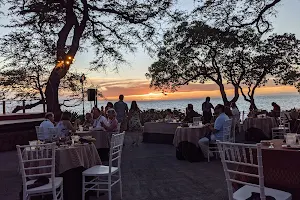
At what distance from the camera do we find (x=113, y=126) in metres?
8.11

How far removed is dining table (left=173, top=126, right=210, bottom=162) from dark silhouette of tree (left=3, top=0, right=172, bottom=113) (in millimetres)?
6232

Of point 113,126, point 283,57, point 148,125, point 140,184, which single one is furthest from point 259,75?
point 140,184

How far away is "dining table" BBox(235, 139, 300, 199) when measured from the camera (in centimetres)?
348

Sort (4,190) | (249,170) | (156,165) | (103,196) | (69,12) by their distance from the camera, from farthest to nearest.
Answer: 1. (69,12)
2. (156,165)
3. (4,190)
4. (103,196)
5. (249,170)

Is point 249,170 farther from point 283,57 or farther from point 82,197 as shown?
point 283,57

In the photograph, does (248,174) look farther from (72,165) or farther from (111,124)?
(111,124)

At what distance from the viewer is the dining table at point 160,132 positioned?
11.1 metres

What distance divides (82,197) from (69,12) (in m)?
9.53

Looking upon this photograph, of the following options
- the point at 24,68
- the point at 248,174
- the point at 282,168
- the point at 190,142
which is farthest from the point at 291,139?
the point at 24,68

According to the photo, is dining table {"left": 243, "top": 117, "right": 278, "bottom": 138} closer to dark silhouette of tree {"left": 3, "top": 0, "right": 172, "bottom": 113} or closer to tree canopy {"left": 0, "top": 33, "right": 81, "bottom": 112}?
dark silhouette of tree {"left": 3, "top": 0, "right": 172, "bottom": 113}

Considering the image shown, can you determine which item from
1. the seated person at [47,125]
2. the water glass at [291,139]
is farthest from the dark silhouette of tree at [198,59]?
the water glass at [291,139]

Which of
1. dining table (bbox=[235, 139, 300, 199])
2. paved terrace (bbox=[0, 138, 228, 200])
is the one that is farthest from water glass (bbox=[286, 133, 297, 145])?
paved terrace (bbox=[0, 138, 228, 200])

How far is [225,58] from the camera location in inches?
738

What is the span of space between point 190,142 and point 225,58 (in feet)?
37.5
